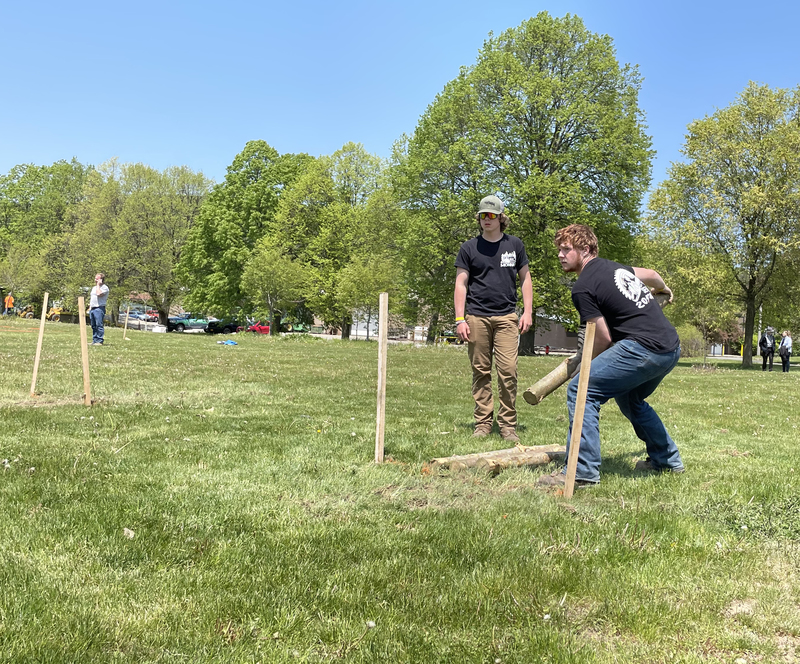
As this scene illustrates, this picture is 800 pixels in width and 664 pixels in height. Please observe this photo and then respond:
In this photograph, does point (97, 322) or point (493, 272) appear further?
point (97, 322)

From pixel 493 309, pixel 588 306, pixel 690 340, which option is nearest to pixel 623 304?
pixel 588 306

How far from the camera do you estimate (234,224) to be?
4459cm

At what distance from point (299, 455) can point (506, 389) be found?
8.22 ft

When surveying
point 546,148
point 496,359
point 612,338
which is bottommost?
point 496,359

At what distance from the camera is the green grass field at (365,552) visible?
7.93 ft

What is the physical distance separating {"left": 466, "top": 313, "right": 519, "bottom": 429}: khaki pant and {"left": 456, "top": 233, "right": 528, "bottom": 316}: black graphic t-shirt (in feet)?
0.39

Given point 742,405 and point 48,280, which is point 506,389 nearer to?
point 742,405

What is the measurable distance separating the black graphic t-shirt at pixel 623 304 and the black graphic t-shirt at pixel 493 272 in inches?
79.1

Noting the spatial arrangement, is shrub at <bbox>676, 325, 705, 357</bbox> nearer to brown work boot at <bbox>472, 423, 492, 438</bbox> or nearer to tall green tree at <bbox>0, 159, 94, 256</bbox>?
brown work boot at <bbox>472, 423, 492, 438</bbox>

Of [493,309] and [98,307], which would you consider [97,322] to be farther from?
[493,309]

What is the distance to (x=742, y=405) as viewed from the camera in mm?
11430

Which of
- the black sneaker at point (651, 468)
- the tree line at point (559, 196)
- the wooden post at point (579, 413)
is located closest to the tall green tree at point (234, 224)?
the tree line at point (559, 196)

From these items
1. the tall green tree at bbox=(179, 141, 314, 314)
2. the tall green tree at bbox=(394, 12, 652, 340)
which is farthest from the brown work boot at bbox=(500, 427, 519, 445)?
the tall green tree at bbox=(179, 141, 314, 314)

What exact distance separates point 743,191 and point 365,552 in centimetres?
3241
